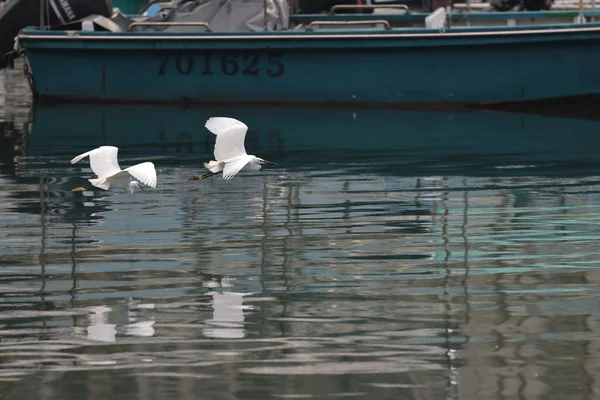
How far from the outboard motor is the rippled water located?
591 centimetres

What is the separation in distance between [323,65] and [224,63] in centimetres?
151

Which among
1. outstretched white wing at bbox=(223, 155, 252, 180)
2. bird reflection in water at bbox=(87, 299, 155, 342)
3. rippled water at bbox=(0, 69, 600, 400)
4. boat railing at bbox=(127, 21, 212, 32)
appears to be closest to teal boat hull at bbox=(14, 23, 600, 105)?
boat railing at bbox=(127, 21, 212, 32)

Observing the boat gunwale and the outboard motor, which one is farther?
the outboard motor

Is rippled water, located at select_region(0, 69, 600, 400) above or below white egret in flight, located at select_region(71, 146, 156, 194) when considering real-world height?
below

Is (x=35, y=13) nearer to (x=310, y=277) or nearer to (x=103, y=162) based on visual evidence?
(x=103, y=162)

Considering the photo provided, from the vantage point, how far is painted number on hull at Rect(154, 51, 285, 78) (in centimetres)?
2094

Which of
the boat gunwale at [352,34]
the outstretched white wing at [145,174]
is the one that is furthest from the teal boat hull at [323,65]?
the outstretched white wing at [145,174]

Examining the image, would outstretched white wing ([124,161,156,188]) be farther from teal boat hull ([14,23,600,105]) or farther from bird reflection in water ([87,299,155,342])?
teal boat hull ([14,23,600,105])

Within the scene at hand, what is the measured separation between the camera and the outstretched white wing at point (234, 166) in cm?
1163

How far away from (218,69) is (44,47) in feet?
8.63

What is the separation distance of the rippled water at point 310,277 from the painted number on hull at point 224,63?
4794 millimetres

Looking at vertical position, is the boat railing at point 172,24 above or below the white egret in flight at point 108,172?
above

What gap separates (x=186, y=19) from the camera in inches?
841

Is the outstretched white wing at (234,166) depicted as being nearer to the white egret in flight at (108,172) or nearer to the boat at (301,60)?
the white egret in flight at (108,172)
